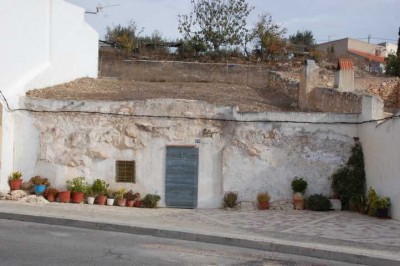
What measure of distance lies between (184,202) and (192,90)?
9408 mm

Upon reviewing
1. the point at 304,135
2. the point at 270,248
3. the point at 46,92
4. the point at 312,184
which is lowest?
the point at 270,248

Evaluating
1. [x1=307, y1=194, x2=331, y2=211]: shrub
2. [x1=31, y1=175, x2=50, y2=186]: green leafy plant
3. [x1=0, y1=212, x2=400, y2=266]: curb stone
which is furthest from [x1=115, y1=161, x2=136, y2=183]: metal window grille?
[x1=307, y1=194, x2=331, y2=211]: shrub

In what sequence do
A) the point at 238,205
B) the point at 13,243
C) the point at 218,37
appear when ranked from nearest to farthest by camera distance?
the point at 13,243
the point at 238,205
the point at 218,37

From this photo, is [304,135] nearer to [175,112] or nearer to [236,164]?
[236,164]

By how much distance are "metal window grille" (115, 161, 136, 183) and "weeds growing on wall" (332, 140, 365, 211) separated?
553 centimetres

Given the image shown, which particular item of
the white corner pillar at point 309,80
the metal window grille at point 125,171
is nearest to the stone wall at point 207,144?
the metal window grille at point 125,171

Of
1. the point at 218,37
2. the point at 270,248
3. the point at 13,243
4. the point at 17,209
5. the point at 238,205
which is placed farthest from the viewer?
the point at 218,37

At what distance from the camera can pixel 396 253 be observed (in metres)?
9.05

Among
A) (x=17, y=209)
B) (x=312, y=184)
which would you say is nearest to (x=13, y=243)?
(x=17, y=209)

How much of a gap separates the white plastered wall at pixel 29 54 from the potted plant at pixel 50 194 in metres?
0.95

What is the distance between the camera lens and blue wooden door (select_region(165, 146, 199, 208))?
48.0 ft

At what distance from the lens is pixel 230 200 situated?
1437cm

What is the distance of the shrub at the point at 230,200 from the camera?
14.4m

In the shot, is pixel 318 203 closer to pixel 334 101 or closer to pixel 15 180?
pixel 334 101
